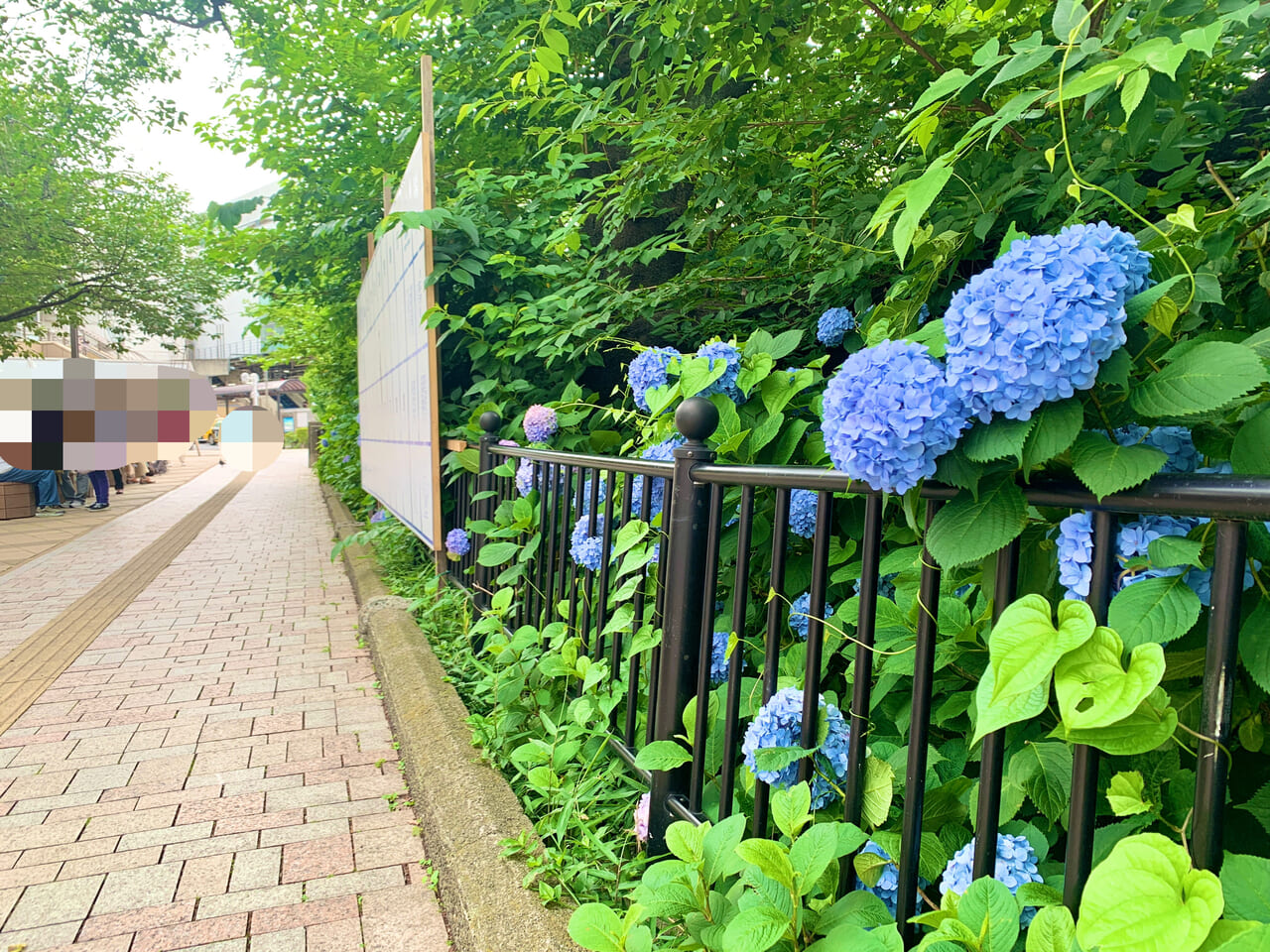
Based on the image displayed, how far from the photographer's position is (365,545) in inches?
272

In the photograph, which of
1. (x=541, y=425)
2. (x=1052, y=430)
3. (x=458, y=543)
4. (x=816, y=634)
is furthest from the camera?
(x=458, y=543)

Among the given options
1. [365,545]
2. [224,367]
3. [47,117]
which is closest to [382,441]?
[365,545]

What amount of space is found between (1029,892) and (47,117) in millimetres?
Result: 19434

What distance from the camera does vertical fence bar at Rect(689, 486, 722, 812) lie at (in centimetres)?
174

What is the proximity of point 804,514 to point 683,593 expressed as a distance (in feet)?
1.14

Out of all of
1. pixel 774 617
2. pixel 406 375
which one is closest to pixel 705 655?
pixel 774 617

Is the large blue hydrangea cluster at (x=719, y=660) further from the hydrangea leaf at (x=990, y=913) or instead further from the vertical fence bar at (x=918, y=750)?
the hydrangea leaf at (x=990, y=913)

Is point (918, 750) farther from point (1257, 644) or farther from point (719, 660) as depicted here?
point (719, 660)

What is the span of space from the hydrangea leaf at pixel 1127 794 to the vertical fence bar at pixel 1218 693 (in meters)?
0.12

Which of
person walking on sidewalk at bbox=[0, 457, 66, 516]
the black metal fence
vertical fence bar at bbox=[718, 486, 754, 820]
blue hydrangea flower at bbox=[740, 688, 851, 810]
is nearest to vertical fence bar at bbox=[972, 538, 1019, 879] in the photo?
the black metal fence

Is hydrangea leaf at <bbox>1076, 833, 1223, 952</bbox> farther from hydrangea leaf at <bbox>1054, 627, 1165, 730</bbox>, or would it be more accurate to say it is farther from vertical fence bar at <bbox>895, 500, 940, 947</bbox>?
vertical fence bar at <bbox>895, 500, 940, 947</bbox>

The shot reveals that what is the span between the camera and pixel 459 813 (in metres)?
2.23

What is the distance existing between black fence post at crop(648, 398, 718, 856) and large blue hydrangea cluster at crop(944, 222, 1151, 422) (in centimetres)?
88

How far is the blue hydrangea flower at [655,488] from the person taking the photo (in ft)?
7.22
